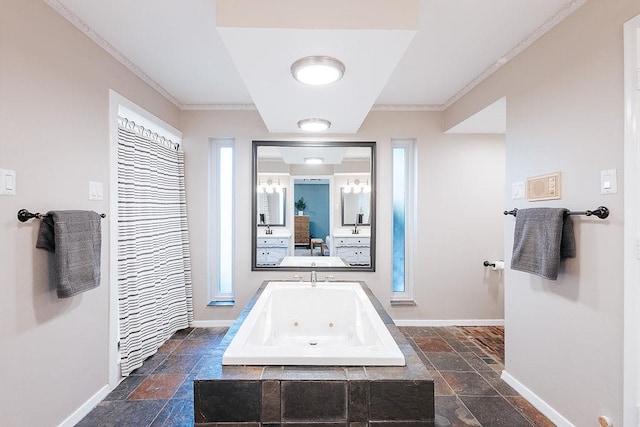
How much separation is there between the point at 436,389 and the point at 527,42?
2.43m

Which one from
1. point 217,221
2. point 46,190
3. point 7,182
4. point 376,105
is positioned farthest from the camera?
point 217,221

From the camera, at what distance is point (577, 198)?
1.76 metres

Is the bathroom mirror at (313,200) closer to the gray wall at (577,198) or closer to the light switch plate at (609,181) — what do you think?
the gray wall at (577,198)

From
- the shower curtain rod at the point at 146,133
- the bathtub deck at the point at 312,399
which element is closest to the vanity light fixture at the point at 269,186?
the shower curtain rod at the point at 146,133

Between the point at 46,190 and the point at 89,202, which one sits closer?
the point at 46,190

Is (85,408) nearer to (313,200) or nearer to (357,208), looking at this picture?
(313,200)

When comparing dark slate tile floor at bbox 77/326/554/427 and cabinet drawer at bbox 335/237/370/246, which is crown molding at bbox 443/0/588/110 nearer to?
cabinet drawer at bbox 335/237/370/246

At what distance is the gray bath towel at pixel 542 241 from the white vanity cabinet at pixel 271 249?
217 centimetres

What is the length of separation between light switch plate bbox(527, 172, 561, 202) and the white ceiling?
2.94ft

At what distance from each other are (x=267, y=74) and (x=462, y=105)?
1.99 meters

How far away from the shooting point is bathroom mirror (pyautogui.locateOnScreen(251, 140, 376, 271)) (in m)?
3.47

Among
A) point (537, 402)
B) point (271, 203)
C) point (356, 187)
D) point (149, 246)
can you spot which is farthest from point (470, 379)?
point (149, 246)

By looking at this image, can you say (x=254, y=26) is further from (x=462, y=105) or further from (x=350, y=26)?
(x=462, y=105)

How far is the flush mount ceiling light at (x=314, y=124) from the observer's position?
292 centimetres
